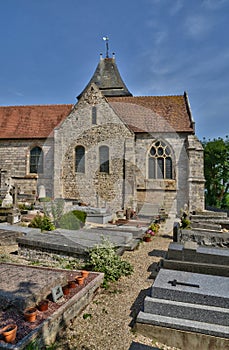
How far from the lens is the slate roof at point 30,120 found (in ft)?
65.5

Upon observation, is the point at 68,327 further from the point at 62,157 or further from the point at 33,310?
the point at 62,157

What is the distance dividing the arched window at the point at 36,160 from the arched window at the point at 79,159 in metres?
2.92

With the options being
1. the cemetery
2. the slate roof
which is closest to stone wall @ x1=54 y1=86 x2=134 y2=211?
the slate roof

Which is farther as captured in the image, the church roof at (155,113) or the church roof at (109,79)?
the church roof at (109,79)

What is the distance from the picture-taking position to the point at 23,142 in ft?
65.3

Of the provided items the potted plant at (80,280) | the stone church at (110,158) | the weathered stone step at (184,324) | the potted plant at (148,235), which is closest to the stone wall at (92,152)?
the stone church at (110,158)

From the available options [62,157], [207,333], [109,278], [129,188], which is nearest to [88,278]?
[109,278]

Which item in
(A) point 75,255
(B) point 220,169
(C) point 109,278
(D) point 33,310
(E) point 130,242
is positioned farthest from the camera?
(B) point 220,169

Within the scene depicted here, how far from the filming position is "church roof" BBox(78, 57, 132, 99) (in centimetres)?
2361

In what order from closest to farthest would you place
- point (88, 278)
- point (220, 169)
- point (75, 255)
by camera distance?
point (88, 278) → point (75, 255) → point (220, 169)

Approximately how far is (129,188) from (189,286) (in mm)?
13638

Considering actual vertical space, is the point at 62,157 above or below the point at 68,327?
above

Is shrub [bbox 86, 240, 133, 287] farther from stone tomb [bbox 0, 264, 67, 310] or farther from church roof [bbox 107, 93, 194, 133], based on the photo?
church roof [bbox 107, 93, 194, 133]

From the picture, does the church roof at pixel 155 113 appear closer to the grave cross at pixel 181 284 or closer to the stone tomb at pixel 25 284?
the stone tomb at pixel 25 284
